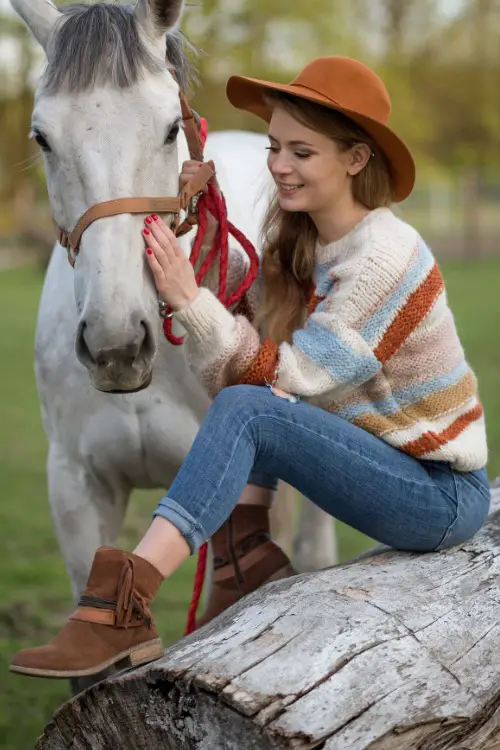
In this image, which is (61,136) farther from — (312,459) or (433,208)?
(433,208)

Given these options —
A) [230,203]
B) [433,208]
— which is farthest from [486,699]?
A: [433,208]

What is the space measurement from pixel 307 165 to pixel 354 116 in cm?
17

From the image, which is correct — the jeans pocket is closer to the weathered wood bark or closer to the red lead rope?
the weathered wood bark

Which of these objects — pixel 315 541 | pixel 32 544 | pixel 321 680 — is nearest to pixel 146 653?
pixel 321 680

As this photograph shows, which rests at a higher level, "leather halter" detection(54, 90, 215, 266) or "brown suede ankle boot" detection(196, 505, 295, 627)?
"leather halter" detection(54, 90, 215, 266)

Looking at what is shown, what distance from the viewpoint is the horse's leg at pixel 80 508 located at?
313 cm

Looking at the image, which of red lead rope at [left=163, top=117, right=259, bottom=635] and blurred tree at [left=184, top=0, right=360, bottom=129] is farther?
blurred tree at [left=184, top=0, right=360, bottom=129]

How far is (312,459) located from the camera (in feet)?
8.13

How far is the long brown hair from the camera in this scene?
2.62m

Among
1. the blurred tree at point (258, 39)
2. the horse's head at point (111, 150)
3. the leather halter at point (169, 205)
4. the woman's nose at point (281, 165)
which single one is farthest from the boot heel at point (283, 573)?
the blurred tree at point (258, 39)

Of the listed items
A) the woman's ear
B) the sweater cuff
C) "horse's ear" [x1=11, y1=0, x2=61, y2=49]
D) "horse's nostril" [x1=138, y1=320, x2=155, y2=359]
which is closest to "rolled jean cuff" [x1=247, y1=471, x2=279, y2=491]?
the sweater cuff

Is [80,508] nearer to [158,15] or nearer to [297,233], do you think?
[297,233]

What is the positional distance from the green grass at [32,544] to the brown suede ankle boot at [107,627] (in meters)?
1.25

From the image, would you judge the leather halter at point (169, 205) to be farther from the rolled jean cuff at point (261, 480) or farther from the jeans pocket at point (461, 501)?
the jeans pocket at point (461, 501)
